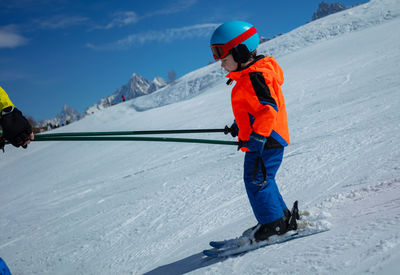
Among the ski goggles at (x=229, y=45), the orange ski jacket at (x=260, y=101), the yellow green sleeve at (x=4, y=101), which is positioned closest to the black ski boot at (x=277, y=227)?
the orange ski jacket at (x=260, y=101)

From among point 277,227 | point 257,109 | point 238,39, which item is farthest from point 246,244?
point 238,39

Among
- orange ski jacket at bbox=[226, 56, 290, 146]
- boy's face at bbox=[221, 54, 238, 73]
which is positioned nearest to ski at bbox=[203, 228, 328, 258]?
orange ski jacket at bbox=[226, 56, 290, 146]

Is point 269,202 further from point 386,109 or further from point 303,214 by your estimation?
point 386,109

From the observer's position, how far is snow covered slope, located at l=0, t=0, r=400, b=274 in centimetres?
171

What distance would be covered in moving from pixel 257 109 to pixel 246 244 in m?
1.03

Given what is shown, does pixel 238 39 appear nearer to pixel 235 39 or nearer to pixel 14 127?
pixel 235 39

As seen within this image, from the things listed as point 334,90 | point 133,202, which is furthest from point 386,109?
point 133,202

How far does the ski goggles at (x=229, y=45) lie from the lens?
206 centimetres

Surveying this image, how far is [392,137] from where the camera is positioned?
11.1 ft

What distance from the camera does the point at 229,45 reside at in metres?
2.07

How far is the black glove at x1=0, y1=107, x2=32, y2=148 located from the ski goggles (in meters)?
1.66

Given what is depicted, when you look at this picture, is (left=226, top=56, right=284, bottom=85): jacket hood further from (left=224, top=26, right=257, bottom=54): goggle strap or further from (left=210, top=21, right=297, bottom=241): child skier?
(left=224, top=26, right=257, bottom=54): goggle strap

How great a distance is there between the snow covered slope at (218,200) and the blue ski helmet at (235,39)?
1399 millimetres

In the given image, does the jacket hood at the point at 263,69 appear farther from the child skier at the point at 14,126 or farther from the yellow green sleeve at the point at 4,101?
the yellow green sleeve at the point at 4,101
